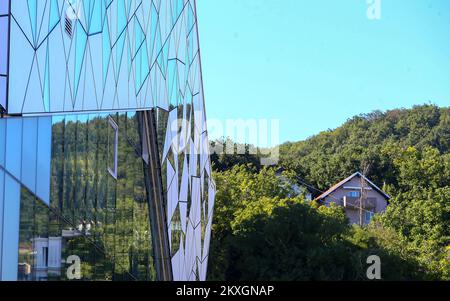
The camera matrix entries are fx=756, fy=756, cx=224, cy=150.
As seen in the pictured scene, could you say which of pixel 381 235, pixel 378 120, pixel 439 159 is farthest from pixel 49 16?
pixel 378 120

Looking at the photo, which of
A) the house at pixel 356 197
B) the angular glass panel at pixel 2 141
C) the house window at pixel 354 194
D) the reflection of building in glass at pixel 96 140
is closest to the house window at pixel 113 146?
the reflection of building in glass at pixel 96 140

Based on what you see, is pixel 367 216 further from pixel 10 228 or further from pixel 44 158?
pixel 10 228

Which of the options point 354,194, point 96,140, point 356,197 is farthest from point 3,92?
point 354,194

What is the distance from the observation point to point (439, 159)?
54.0 m

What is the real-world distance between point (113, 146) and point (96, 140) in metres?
1.30

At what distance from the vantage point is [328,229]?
120 ft

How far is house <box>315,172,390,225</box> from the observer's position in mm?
58125

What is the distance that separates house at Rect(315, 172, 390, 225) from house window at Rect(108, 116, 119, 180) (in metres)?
43.0

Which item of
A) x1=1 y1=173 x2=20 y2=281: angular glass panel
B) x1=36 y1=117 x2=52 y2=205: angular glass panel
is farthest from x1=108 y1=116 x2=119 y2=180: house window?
x1=1 y1=173 x2=20 y2=281: angular glass panel

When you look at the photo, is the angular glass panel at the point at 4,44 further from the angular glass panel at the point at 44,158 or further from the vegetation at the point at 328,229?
the vegetation at the point at 328,229

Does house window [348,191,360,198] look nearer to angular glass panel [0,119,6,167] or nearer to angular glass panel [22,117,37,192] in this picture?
angular glass panel [22,117,37,192]

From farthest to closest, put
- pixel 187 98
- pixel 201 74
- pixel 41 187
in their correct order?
pixel 201 74, pixel 187 98, pixel 41 187
